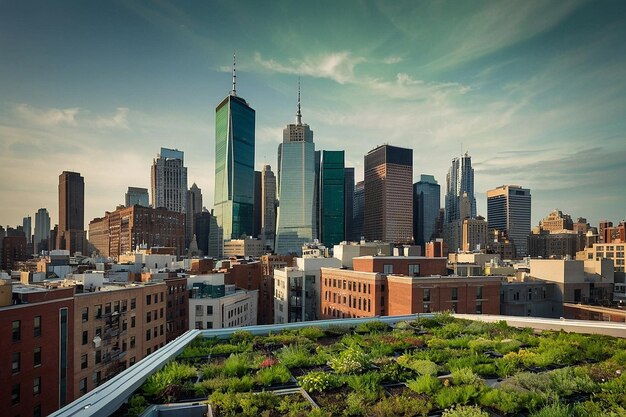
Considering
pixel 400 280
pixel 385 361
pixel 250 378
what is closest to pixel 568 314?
pixel 400 280

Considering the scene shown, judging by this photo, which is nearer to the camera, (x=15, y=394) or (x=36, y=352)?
(x=15, y=394)

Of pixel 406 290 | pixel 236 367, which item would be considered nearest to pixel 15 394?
pixel 236 367

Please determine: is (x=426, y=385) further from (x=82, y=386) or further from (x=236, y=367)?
(x=82, y=386)

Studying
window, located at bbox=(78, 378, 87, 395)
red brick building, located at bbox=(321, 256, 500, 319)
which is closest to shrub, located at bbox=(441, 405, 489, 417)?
red brick building, located at bbox=(321, 256, 500, 319)

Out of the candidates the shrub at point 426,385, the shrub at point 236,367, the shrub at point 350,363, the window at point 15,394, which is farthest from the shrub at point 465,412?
the window at point 15,394

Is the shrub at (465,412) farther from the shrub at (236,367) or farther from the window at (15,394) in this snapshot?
the window at (15,394)

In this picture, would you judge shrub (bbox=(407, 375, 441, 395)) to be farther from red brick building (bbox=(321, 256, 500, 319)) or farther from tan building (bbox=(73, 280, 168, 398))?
tan building (bbox=(73, 280, 168, 398))

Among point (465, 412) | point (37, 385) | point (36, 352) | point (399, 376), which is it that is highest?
point (465, 412)
